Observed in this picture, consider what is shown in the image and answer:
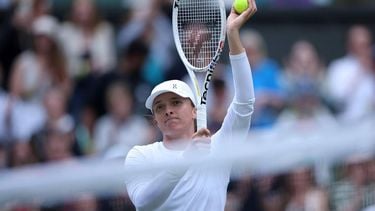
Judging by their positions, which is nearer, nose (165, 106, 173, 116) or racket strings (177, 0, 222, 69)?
nose (165, 106, 173, 116)

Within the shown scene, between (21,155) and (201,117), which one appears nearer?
(201,117)

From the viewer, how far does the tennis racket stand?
28.1 ft

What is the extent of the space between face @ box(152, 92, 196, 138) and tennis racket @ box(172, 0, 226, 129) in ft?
0.76

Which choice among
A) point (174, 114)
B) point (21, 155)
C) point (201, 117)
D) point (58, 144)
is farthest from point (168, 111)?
point (21, 155)

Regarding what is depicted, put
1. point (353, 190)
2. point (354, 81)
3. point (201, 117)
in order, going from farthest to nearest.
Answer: point (354, 81), point (353, 190), point (201, 117)

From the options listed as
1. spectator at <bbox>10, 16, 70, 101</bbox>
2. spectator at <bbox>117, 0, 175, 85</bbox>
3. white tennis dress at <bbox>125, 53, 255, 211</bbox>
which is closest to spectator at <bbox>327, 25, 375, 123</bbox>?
spectator at <bbox>117, 0, 175, 85</bbox>

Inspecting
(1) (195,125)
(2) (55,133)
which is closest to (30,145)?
(2) (55,133)

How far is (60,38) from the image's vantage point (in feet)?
45.9

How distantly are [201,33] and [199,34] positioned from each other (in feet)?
0.05

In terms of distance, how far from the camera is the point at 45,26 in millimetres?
13977

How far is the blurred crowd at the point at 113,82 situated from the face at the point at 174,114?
432cm

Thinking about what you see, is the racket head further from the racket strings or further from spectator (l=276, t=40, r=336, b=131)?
spectator (l=276, t=40, r=336, b=131)

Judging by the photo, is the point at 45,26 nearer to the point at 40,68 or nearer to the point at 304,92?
the point at 40,68

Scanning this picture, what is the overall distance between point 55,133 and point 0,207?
5.56 m
